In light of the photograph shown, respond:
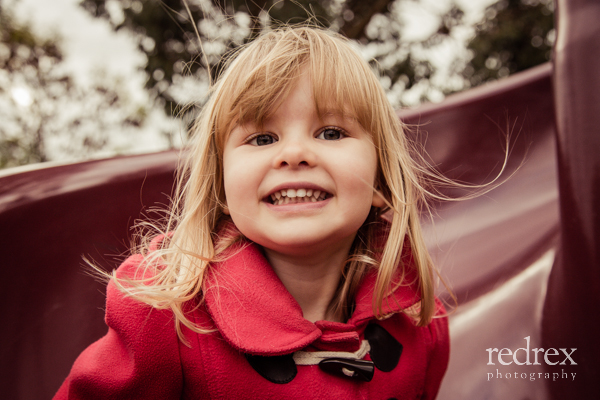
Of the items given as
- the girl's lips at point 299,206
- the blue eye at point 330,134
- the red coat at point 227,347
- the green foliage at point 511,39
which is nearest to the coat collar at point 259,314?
the red coat at point 227,347

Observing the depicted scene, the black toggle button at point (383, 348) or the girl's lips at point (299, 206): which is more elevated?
the girl's lips at point (299, 206)

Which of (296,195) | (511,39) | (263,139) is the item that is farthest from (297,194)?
(511,39)

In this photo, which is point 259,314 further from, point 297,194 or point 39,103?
point 39,103

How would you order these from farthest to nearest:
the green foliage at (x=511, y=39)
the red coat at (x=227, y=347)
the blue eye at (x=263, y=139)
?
1. the green foliage at (x=511, y=39)
2. the blue eye at (x=263, y=139)
3. the red coat at (x=227, y=347)

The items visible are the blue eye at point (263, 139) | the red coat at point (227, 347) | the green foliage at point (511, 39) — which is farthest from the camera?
the green foliage at point (511, 39)

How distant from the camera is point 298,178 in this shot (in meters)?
0.64

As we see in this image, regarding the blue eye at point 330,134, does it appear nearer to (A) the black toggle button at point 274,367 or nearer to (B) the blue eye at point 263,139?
(B) the blue eye at point 263,139

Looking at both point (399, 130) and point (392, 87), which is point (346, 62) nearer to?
point (399, 130)

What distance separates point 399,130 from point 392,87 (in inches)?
145

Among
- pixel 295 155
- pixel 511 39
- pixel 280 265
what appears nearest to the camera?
pixel 295 155

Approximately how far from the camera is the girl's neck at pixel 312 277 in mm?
759

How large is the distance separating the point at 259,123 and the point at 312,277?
29cm

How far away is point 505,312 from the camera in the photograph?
98 centimetres

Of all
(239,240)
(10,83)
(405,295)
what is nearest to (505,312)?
(405,295)
